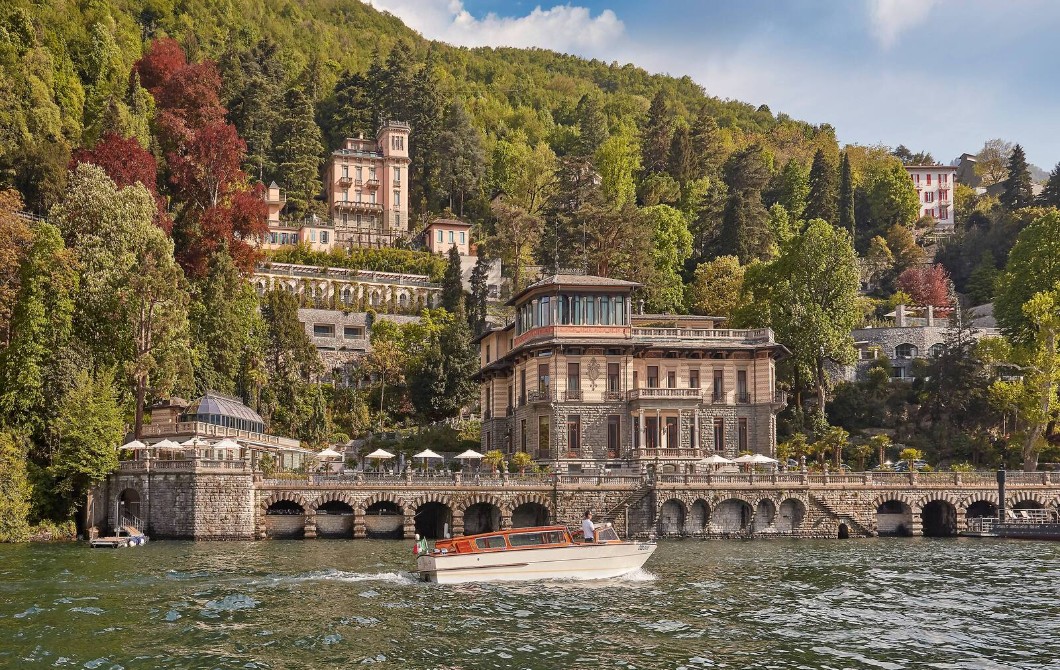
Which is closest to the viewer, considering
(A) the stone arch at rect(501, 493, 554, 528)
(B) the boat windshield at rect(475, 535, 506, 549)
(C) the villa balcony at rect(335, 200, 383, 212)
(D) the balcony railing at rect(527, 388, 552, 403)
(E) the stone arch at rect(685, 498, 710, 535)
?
(B) the boat windshield at rect(475, 535, 506, 549)

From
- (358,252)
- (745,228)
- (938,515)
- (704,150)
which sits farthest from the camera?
(704,150)

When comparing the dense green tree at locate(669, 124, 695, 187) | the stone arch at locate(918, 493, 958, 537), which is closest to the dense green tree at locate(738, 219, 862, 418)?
the stone arch at locate(918, 493, 958, 537)

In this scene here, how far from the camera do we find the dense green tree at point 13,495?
55312 millimetres

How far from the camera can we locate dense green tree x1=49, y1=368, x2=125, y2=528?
188 feet

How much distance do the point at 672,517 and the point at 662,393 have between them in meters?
9.86

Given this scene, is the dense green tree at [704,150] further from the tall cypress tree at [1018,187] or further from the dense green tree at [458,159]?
the tall cypress tree at [1018,187]

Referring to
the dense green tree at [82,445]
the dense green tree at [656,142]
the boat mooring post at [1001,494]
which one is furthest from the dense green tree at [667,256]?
the dense green tree at [82,445]

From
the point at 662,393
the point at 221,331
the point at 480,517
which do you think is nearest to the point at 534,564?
the point at 480,517

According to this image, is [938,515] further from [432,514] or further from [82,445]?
[82,445]

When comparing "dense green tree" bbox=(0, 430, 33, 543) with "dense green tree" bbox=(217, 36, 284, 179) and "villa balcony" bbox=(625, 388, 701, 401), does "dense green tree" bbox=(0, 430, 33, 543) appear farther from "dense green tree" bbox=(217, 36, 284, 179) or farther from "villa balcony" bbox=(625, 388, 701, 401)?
"dense green tree" bbox=(217, 36, 284, 179)

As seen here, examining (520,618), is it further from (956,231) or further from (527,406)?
(956,231)

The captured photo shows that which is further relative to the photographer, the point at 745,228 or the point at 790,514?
the point at 745,228

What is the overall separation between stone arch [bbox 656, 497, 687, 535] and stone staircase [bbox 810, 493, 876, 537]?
7310 millimetres

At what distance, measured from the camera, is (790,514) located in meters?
63.6
